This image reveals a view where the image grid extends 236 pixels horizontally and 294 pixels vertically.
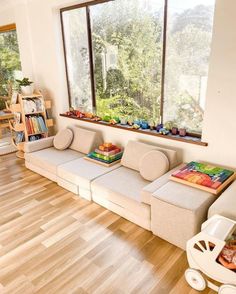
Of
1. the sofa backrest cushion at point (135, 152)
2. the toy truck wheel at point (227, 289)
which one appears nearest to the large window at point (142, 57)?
the sofa backrest cushion at point (135, 152)

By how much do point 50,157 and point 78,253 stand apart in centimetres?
170

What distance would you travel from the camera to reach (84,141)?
142 inches

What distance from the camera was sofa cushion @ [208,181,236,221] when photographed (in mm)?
1836

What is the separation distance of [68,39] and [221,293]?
3.80 meters

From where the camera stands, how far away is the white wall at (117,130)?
219cm

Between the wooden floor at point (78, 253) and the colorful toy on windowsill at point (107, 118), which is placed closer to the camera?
the wooden floor at point (78, 253)

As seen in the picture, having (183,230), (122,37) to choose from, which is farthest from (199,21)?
(183,230)

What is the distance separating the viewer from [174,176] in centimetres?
236

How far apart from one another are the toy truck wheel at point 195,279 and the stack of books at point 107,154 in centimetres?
165

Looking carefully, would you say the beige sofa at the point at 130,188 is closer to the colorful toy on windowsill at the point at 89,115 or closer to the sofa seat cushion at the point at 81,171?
the sofa seat cushion at the point at 81,171

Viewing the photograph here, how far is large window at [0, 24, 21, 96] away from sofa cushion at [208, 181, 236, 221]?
4.70 m

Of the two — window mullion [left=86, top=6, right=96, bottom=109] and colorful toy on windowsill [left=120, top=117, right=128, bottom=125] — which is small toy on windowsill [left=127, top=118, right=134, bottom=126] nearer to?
colorful toy on windowsill [left=120, top=117, right=128, bottom=125]

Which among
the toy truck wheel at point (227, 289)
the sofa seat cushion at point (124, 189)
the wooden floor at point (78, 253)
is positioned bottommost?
the wooden floor at point (78, 253)

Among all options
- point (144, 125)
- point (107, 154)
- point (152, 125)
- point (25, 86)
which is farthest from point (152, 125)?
point (25, 86)
